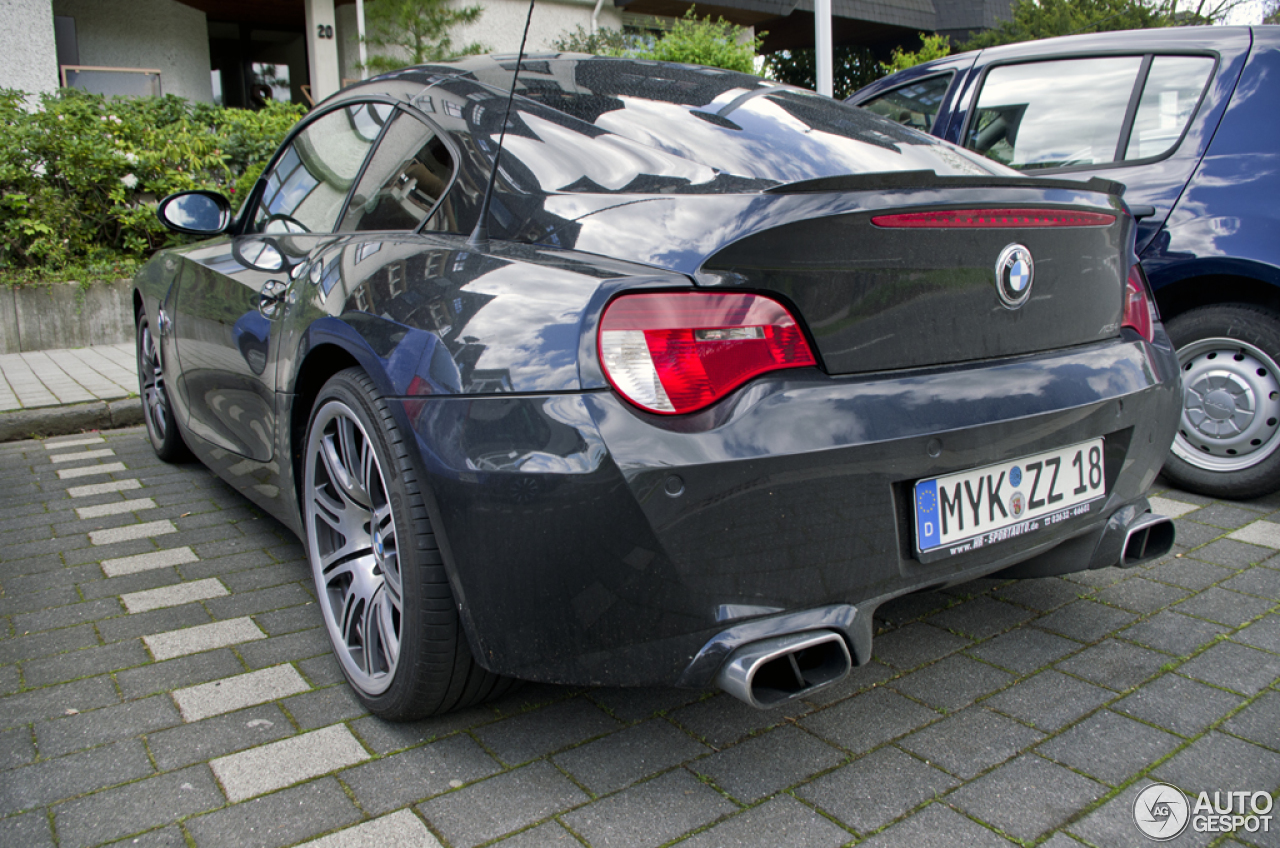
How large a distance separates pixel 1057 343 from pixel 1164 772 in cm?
89

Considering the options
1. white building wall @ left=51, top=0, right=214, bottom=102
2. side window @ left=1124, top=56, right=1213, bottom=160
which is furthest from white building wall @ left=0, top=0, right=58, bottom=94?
side window @ left=1124, top=56, right=1213, bottom=160

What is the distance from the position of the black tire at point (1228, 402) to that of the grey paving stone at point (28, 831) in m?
3.57

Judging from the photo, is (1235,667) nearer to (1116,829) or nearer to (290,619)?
(1116,829)

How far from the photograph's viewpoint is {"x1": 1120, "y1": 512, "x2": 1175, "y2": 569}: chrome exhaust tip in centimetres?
225

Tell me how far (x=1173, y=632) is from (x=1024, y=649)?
0.42 meters

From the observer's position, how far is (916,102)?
15.5 feet

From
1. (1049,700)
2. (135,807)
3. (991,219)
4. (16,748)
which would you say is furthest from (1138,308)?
(16,748)

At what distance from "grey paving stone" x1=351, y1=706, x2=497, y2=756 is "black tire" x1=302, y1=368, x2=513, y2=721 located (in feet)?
0.14

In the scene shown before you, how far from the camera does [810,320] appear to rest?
1.73m

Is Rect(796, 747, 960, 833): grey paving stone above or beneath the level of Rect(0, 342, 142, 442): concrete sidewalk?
above

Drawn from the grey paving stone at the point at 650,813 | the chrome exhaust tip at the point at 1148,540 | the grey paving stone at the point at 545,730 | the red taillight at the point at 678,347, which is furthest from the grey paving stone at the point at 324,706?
the chrome exhaust tip at the point at 1148,540

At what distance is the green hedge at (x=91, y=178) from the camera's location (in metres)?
7.89

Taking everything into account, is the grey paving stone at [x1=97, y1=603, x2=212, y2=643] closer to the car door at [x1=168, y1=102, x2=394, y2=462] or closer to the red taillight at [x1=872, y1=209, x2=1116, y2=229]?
the car door at [x1=168, y1=102, x2=394, y2=462]

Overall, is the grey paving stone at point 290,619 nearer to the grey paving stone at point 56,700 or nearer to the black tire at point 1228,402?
the grey paving stone at point 56,700
